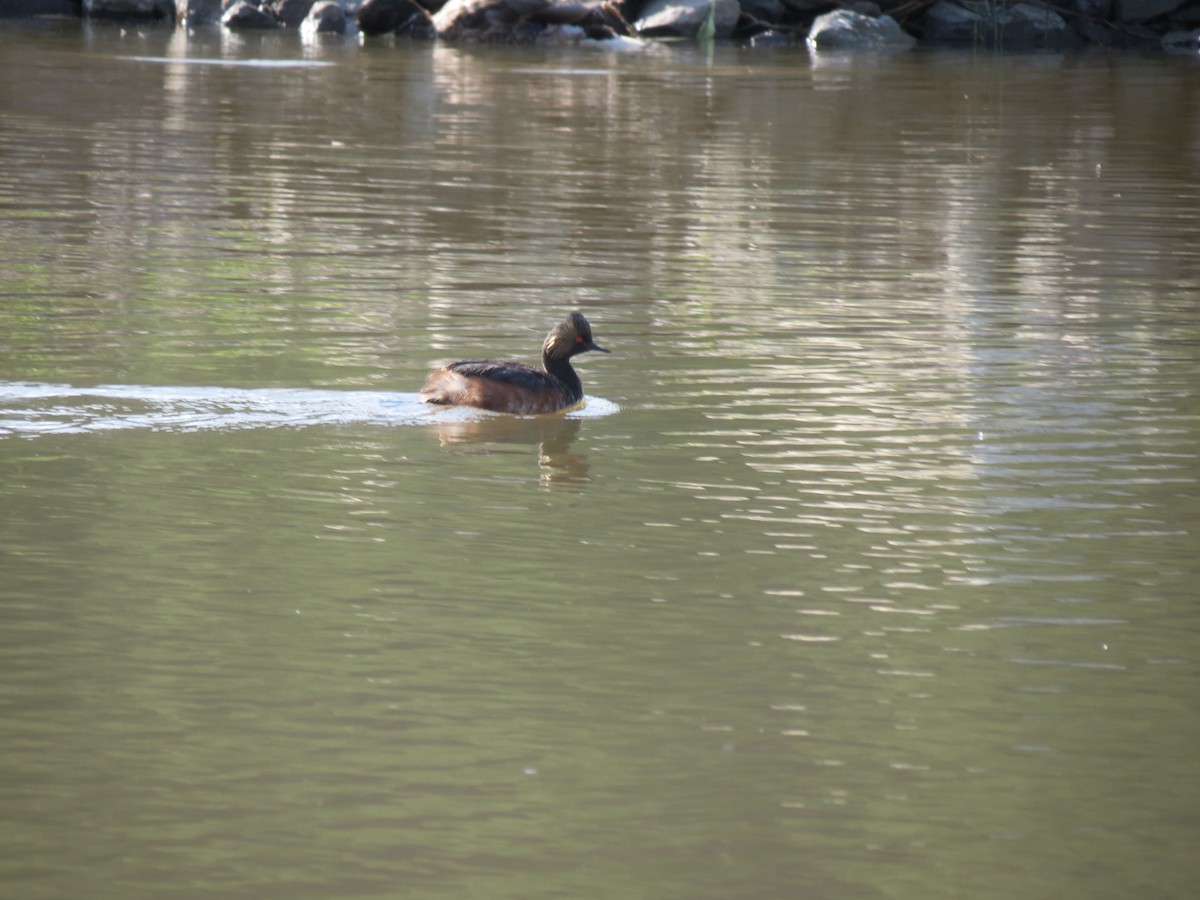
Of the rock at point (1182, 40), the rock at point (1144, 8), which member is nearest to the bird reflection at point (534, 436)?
the rock at point (1182, 40)

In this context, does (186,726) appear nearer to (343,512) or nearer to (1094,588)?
(343,512)

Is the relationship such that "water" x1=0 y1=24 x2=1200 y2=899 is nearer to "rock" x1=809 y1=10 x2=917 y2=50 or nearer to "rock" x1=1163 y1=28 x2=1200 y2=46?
"rock" x1=809 y1=10 x2=917 y2=50

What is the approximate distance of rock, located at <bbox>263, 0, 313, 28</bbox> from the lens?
47.5 m

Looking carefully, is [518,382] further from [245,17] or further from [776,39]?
[245,17]

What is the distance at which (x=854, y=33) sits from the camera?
149 feet

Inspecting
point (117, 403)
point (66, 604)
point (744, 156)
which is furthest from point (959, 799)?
point (744, 156)

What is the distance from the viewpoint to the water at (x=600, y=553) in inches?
212

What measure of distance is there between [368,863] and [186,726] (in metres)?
1.04

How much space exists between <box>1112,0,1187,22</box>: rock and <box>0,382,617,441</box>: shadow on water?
40.1m

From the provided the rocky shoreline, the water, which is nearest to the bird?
the water

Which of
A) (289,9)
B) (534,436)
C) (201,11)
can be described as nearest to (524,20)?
(289,9)

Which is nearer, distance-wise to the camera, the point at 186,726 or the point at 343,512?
the point at 186,726

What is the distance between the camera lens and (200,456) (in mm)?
8984

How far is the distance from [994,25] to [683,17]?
7.12 m
